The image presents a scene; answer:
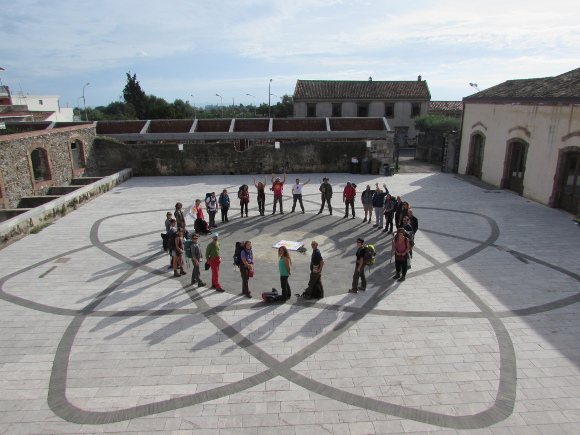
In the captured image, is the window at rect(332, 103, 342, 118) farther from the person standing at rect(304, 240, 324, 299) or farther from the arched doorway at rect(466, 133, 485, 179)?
the person standing at rect(304, 240, 324, 299)

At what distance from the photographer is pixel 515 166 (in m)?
21.7

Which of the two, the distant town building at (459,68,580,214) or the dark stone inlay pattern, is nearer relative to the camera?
the dark stone inlay pattern

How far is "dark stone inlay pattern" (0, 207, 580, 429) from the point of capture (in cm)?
653

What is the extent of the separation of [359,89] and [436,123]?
12522mm

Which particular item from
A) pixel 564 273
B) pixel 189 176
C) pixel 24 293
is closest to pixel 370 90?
pixel 189 176

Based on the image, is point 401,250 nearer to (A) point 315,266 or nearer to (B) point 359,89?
(A) point 315,266

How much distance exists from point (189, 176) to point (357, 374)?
72.6 ft

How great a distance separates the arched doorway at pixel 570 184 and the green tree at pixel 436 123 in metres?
20.8

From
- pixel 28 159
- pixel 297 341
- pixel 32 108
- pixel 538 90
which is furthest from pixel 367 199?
pixel 32 108

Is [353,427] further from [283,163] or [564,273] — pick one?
[283,163]

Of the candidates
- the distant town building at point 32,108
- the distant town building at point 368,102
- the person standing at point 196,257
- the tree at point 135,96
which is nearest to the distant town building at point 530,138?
the person standing at point 196,257

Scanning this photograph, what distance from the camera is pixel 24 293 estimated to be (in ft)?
35.3

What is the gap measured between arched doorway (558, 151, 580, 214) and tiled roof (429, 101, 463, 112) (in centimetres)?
3709

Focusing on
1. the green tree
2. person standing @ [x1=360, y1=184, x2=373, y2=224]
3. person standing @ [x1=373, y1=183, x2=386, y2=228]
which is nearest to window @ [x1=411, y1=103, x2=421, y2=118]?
Result: the green tree
